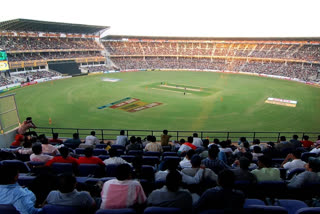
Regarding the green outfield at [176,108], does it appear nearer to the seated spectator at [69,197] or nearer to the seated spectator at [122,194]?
the seated spectator at [122,194]

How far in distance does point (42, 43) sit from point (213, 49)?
56843 mm

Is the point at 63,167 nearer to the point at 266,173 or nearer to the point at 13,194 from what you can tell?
the point at 13,194

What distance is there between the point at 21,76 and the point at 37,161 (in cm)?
5473

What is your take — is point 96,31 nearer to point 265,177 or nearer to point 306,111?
point 306,111

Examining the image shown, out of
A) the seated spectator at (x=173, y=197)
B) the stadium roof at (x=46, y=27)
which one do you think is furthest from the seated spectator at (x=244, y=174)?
the stadium roof at (x=46, y=27)

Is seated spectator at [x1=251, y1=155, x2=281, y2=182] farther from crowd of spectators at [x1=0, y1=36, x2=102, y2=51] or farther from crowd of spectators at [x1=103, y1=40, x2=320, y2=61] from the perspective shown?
crowd of spectators at [x1=103, y1=40, x2=320, y2=61]

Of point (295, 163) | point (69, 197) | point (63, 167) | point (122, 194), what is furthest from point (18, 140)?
point (295, 163)

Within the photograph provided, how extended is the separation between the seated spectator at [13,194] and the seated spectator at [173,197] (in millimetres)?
2111

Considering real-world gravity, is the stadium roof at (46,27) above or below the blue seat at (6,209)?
above

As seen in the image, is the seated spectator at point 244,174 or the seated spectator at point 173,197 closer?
the seated spectator at point 173,197

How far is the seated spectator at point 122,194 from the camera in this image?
13.6 ft

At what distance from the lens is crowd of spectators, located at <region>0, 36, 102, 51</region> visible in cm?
5796

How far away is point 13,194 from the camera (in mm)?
4117

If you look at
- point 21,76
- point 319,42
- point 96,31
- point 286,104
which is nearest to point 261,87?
point 286,104
